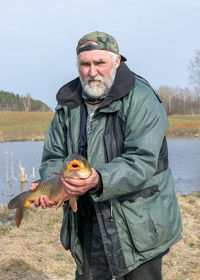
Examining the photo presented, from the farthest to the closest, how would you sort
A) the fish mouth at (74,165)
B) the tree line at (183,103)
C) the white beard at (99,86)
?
the tree line at (183,103) < the white beard at (99,86) < the fish mouth at (74,165)

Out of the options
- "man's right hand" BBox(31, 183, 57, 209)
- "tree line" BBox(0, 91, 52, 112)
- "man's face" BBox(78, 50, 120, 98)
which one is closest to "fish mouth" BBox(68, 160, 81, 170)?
"man's right hand" BBox(31, 183, 57, 209)

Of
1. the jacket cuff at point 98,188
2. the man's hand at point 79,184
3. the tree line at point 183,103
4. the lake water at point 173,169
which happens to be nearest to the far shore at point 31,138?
the lake water at point 173,169

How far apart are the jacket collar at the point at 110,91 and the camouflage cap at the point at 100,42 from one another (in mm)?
178

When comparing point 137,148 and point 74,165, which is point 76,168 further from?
point 137,148

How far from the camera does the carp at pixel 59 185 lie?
2.09 metres

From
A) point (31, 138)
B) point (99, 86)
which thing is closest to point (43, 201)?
point (99, 86)

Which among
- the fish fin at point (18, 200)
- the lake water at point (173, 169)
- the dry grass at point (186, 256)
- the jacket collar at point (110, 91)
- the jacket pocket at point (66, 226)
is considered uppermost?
the jacket collar at point (110, 91)

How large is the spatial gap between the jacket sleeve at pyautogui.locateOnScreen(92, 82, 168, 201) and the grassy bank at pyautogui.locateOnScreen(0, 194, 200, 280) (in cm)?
262

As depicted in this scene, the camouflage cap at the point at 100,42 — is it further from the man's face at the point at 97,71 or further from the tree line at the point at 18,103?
the tree line at the point at 18,103

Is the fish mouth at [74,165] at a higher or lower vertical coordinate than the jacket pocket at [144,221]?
higher

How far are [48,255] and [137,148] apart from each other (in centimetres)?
327

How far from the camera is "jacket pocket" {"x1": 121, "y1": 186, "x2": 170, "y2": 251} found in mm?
2514

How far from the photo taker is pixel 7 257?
5016 millimetres

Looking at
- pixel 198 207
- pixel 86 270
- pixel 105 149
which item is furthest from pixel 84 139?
pixel 198 207
